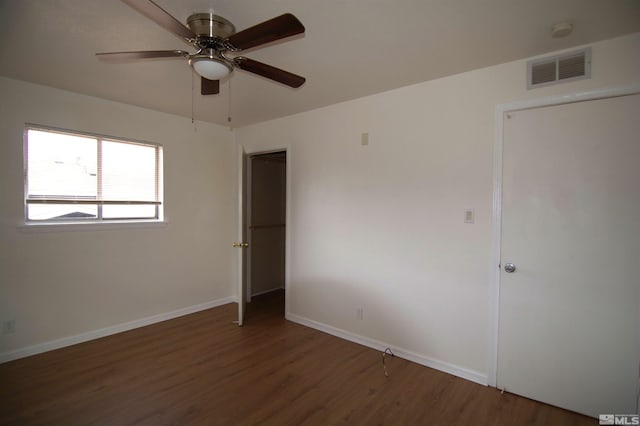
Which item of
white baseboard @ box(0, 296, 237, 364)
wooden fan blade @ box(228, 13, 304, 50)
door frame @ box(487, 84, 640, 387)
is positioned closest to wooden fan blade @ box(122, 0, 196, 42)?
wooden fan blade @ box(228, 13, 304, 50)

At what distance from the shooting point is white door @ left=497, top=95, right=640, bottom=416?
2031mm

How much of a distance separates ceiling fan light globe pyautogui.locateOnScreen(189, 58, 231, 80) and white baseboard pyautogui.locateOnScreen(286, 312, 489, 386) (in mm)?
2812

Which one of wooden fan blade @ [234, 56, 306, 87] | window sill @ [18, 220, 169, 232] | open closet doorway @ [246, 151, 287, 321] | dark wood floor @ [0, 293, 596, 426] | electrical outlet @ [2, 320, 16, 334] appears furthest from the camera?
open closet doorway @ [246, 151, 287, 321]

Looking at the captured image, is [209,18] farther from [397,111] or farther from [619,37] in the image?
[619,37]

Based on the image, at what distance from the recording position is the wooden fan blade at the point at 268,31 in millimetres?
1417

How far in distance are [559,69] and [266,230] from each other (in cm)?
419

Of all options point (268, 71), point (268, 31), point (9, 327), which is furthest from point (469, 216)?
point (9, 327)

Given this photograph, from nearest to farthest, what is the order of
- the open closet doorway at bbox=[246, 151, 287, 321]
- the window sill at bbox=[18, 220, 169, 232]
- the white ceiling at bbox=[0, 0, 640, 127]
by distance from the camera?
1. the white ceiling at bbox=[0, 0, 640, 127]
2. the window sill at bbox=[18, 220, 169, 232]
3. the open closet doorway at bbox=[246, 151, 287, 321]

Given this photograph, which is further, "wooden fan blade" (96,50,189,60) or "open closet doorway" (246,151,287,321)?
"open closet doorway" (246,151,287,321)

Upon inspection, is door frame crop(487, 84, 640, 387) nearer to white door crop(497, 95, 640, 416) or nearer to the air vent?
white door crop(497, 95, 640, 416)

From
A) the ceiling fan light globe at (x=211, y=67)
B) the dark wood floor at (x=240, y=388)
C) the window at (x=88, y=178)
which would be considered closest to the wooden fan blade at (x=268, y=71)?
the ceiling fan light globe at (x=211, y=67)

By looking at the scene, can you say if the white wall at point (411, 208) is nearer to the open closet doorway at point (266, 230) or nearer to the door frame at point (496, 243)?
the door frame at point (496, 243)

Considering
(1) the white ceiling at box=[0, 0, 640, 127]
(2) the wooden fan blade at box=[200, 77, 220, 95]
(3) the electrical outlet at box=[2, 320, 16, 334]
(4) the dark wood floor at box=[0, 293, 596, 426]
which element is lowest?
(4) the dark wood floor at box=[0, 293, 596, 426]

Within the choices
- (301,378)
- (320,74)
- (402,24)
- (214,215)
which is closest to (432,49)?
(402,24)
